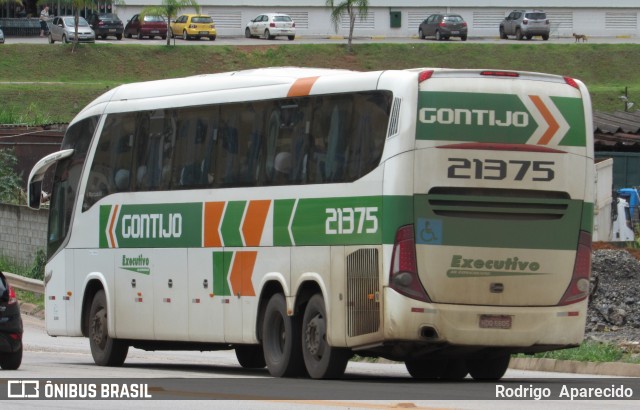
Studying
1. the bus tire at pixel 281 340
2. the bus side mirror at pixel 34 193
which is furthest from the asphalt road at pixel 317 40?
the bus tire at pixel 281 340

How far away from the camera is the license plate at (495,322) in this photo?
16.3 metres

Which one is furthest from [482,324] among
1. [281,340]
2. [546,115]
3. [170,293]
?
[170,293]

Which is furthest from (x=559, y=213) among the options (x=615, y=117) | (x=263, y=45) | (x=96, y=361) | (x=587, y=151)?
(x=263, y=45)

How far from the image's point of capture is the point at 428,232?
1617 cm

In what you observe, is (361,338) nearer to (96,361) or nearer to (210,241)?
(210,241)

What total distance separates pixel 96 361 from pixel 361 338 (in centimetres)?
656

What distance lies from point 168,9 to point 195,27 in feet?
13.0

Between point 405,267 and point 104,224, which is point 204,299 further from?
point 405,267

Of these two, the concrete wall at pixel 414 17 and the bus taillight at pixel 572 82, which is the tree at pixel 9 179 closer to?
the bus taillight at pixel 572 82

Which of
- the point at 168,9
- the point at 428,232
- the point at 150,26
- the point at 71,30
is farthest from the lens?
the point at 150,26

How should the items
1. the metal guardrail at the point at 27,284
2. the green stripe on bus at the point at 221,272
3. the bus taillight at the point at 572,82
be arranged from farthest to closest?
the metal guardrail at the point at 27,284, the green stripe on bus at the point at 221,272, the bus taillight at the point at 572,82

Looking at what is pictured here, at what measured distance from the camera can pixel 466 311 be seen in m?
16.2

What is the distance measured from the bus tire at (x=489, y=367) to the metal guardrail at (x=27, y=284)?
18516mm

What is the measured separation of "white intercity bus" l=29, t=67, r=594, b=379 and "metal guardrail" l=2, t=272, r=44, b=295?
1509 cm
